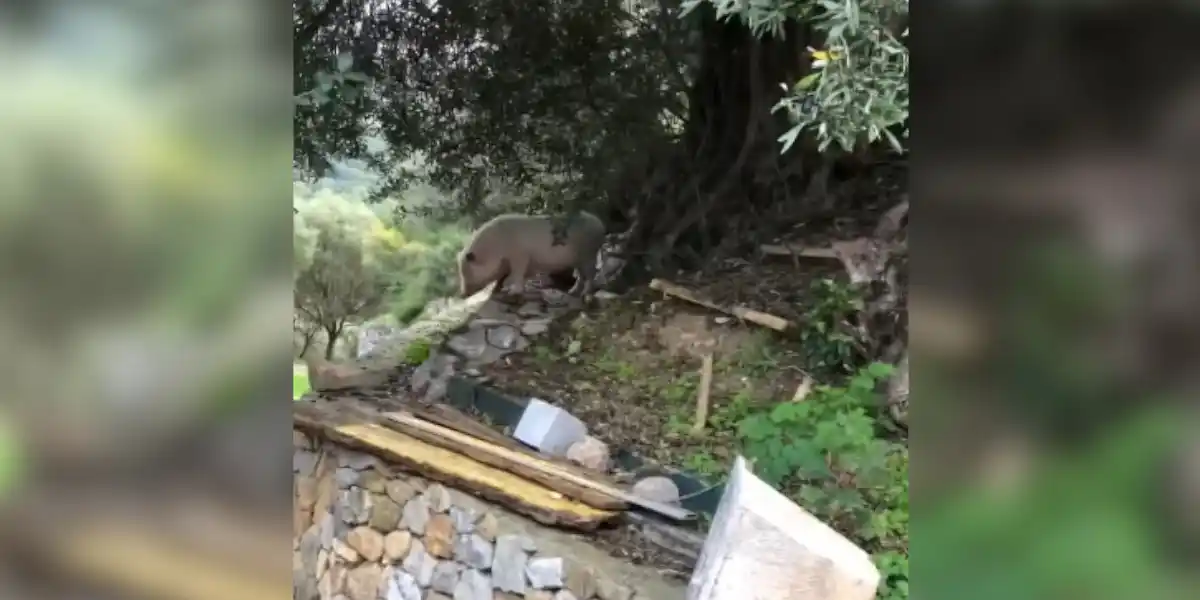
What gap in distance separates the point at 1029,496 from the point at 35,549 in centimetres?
36

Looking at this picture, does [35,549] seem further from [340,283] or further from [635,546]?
[340,283]

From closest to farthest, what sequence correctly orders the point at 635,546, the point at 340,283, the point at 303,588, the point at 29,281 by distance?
1. the point at 29,281
2. the point at 635,546
3. the point at 303,588
4. the point at 340,283

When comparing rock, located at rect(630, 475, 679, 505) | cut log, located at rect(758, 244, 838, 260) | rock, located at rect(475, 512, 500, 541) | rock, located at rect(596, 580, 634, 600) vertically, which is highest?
cut log, located at rect(758, 244, 838, 260)

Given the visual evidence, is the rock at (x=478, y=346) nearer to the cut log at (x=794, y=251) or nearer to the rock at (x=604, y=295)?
the rock at (x=604, y=295)

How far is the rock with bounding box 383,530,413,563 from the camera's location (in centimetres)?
263

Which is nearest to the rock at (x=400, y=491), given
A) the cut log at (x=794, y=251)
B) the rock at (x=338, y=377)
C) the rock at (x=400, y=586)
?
the rock at (x=400, y=586)

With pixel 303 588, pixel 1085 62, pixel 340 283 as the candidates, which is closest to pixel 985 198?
pixel 1085 62

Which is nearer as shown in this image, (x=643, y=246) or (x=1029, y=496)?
(x=1029, y=496)

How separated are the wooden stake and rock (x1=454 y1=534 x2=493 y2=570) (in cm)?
69

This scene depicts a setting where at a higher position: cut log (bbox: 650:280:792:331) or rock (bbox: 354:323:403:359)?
cut log (bbox: 650:280:792:331)

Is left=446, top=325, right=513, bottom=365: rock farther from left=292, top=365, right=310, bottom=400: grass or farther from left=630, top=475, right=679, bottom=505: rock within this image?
left=630, top=475, right=679, bottom=505: rock

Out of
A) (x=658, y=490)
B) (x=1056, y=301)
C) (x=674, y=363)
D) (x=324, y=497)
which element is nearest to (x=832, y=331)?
(x=674, y=363)

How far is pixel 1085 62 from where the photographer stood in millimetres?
346

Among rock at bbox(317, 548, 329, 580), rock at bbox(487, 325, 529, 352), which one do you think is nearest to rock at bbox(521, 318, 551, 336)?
rock at bbox(487, 325, 529, 352)
